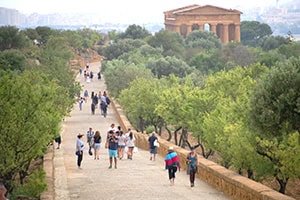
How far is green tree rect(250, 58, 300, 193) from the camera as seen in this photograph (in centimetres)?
2191

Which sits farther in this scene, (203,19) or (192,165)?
(203,19)

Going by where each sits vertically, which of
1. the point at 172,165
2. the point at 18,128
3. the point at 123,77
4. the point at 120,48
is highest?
the point at 18,128

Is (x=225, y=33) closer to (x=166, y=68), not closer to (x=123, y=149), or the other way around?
(x=166, y=68)

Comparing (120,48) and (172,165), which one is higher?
(172,165)

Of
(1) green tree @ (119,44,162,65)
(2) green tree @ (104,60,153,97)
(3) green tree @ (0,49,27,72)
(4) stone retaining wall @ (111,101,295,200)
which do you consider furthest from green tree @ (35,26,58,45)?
(4) stone retaining wall @ (111,101,295,200)

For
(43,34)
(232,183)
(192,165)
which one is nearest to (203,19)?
(43,34)

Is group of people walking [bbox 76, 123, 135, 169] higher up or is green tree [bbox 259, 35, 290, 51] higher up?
group of people walking [bbox 76, 123, 135, 169]

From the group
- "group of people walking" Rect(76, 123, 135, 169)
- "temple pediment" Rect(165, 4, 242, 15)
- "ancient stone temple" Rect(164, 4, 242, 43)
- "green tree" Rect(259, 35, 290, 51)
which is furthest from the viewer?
"ancient stone temple" Rect(164, 4, 242, 43)

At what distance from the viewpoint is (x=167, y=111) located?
3853 cm

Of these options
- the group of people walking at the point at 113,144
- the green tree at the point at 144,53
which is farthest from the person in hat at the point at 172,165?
the green tree at the point at 144,53

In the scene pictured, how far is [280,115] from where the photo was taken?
22000 mm

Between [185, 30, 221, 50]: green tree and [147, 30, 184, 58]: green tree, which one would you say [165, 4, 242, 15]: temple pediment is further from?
[147, 30, 184, 58]: green tree

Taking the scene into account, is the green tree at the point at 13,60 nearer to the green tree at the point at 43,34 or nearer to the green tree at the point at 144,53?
the green tree at the point at 144,53

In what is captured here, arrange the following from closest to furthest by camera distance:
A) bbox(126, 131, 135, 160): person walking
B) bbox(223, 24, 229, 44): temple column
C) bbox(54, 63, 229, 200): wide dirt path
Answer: bbox(54, 63, 229, 200): wide dirt path
bbox(126, 131, 135, 160): person walking
bbox(223, 24, 229, 44): temple column
